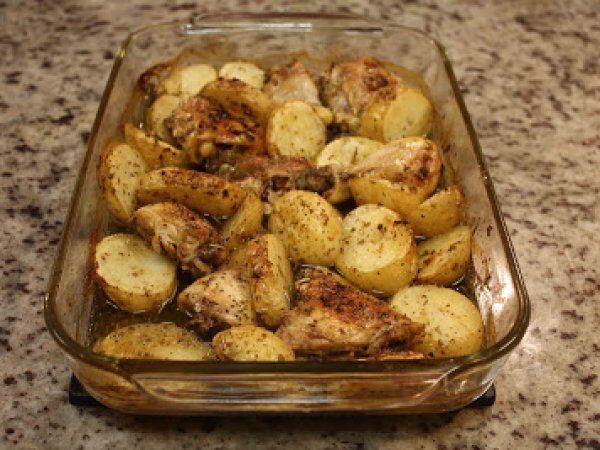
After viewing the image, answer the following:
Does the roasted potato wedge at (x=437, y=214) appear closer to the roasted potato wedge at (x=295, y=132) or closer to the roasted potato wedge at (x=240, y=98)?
the roasted potato wedge at (x=295, y=132)

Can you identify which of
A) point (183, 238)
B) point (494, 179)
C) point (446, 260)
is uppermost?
point (183, 238)

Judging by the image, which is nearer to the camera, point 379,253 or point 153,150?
point 379,253

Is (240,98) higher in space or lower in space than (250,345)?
higher

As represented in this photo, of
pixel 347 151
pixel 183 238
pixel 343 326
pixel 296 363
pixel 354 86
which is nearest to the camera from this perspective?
pixel 296 363

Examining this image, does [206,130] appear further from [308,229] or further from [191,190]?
[308,229]

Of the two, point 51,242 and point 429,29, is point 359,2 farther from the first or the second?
point 51,242

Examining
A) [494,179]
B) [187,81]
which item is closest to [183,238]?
[187,81]

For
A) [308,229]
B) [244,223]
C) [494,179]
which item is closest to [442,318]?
[308,229]

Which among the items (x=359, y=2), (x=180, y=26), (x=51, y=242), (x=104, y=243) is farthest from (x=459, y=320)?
(x=359, y=2)

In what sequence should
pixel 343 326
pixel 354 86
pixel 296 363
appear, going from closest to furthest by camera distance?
pixel 296 363
pixel 343 326
pixel 354 86
